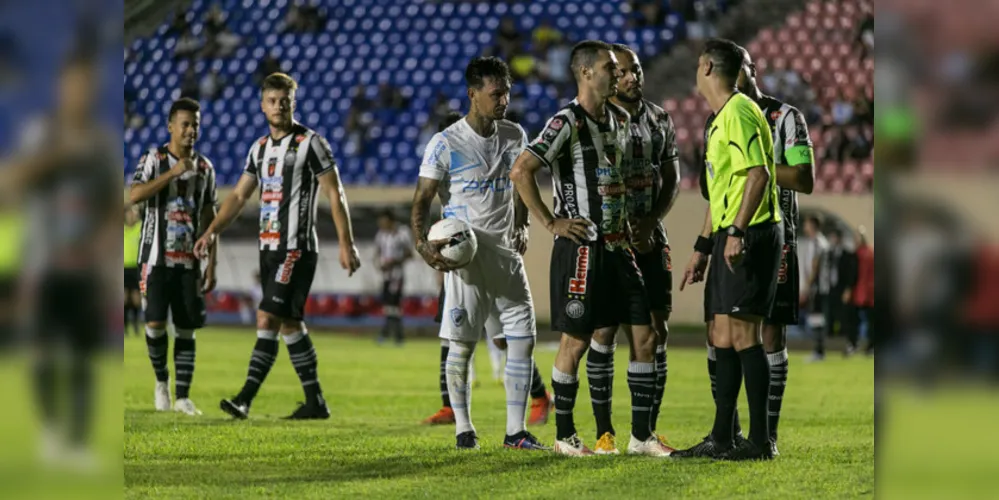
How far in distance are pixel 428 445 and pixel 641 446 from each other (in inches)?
47.2

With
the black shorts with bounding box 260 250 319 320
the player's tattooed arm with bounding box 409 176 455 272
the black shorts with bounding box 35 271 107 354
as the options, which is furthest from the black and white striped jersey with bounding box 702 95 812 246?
the black shorts with bounding box 35 271 107 354

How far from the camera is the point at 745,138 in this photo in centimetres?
563

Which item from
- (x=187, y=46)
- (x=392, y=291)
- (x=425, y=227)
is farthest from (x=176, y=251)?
(x=187, y=46)

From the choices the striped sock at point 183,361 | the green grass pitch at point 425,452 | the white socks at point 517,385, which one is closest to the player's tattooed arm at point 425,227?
the white socks at point 517,385

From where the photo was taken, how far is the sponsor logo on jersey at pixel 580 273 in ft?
19.6

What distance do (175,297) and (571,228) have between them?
376cm

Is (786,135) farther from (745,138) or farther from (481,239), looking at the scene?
(481,239)

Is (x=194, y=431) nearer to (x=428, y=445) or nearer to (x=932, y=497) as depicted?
(x=428, y=445)

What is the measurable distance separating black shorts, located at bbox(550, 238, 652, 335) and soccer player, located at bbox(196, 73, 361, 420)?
87.8 inches

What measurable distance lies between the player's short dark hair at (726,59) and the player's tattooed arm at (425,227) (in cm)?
153

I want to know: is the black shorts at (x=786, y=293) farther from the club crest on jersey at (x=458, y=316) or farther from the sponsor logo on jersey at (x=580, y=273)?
the club crest on jersey at (x=458, y=316)

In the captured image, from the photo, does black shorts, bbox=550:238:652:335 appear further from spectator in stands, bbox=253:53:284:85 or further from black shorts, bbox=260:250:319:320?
spectator in stands, bbox=253:53:284:85

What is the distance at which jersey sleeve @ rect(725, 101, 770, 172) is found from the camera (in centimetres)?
560

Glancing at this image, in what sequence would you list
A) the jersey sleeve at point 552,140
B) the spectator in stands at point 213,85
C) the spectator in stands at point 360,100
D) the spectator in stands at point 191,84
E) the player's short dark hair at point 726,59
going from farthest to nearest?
the spectator in stands at point 213,85
the spectator in stands at point 191,84
the spectator in stands at point 360,100
the jersey sleeve at point 552,140
the player's short dark hair at point 726,59
